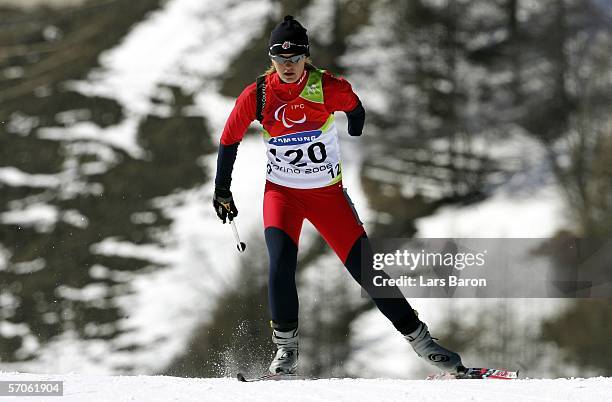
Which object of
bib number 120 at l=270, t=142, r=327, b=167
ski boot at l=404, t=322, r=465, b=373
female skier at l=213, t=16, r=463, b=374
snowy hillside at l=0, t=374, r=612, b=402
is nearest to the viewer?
snowy hillside at l=0, t=374, r=612, b=402

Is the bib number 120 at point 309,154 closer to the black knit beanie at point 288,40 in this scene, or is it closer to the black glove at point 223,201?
the black glove at point 223,201

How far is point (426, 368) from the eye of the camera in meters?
10.5

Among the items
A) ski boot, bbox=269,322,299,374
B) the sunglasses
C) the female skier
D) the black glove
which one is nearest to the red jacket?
the female skier

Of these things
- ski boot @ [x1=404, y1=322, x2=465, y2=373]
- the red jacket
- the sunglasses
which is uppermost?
the sunglasses

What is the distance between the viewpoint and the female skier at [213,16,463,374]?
4.41 metres

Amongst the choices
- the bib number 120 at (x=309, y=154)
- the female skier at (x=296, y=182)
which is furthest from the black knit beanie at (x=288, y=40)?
the bib number 120 at (x=309, y=154)

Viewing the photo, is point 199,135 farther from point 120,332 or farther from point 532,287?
point 532,287

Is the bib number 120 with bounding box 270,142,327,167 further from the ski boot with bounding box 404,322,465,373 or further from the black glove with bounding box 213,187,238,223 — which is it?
the ski boot with bounding box 404,322,465,373

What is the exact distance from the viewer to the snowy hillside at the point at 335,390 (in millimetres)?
3740

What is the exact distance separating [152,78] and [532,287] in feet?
18.2

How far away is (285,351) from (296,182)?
34.3 inches

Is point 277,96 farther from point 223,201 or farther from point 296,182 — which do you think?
point 223,201

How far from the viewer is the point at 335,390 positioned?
389cm

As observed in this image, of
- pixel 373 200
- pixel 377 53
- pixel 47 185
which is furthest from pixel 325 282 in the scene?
pixel 47 185
